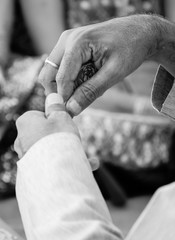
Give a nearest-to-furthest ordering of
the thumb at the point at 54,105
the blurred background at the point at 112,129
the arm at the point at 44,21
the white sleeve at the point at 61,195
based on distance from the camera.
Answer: the white sleeve at the point at 61,195 → the thumb at the point at 54,105 → the blurred background at the point at 112,129 → the arm at the point at 44,21

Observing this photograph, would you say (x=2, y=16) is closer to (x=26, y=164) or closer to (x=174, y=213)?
(x=174, y=213)

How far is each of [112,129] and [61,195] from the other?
1252 mm

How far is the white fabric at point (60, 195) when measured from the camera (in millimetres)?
621

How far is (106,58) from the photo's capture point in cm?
90

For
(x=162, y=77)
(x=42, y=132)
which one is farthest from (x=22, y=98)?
→ (x=42, y=132)

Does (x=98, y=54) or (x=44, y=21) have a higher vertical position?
(x=98, y=54)

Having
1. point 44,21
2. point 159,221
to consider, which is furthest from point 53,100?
point 44,21

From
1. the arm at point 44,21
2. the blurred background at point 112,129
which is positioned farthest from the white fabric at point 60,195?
the arm at point 44,21

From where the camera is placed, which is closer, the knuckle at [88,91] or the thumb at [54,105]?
the thumb at [54,105]

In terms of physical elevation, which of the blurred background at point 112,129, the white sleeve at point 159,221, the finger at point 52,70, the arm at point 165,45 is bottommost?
the blurred background at point 112,129

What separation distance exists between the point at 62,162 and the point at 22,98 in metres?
1.18

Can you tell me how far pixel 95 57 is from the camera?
884 millimetres

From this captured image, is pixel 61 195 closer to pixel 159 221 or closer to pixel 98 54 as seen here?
pixel 98 54

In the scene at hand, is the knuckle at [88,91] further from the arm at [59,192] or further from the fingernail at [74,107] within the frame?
the arm at [59,192]
